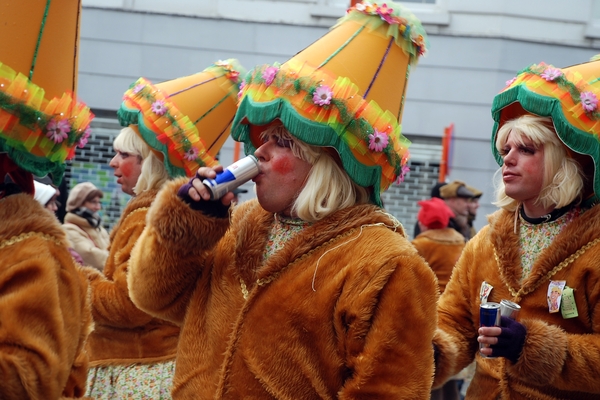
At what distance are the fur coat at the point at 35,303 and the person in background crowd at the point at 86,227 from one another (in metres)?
3.91

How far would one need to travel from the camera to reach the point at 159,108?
475 cm

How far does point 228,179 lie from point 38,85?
2.31 ft

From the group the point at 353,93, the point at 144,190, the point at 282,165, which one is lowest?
the point at 144,190

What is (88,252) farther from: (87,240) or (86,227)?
(86,227)

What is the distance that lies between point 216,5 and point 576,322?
8.70m

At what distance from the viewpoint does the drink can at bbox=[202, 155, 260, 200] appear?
9.14 feet

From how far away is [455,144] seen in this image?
1133cm

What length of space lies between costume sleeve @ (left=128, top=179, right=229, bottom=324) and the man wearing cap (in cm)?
576

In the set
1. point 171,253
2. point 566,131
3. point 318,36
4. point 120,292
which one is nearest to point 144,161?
point 120,292

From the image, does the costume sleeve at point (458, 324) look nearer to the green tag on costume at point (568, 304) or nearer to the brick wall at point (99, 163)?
the green tag on costume at point (568, 304)

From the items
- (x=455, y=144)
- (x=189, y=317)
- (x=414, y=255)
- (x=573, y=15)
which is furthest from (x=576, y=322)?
(x=573, y=15)

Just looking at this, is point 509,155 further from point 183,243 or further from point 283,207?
point 183,243

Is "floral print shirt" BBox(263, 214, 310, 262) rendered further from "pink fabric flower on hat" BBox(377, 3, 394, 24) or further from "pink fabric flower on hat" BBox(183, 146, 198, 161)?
"pink fabric flower on hat" BBox(183, 146, 198, 161)

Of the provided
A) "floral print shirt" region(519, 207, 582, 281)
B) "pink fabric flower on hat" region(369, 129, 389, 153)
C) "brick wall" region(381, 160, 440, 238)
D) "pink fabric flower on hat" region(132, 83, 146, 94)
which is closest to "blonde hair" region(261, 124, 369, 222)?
"pink fabric flower on hat" region(369, 129, 389, 153)
